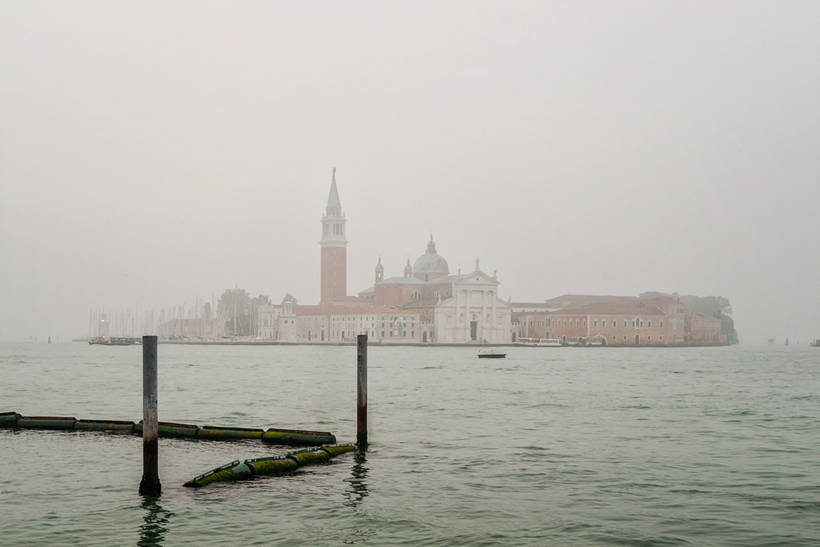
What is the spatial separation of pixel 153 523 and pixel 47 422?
8.44 metres

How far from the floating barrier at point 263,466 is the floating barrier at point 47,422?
227 inches

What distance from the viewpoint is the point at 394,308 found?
113m

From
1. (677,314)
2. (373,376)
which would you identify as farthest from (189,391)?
(677,314)

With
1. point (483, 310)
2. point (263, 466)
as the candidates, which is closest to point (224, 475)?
point (263, 466)

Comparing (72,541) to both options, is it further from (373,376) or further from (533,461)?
(373,376)

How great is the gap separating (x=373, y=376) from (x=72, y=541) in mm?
34407

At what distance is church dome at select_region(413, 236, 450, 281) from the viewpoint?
125m

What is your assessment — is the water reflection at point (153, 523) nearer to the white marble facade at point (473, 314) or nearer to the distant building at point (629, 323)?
the white marble facade at point (473, 314)

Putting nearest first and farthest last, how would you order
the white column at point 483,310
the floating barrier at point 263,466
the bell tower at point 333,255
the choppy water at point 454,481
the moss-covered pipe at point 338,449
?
the choppy water at point 454,481 < the floating barrier at point 263,466 < the moss-covered pipe at point 338,449 < the white column at point 483,310 < the bell tower at point 333,255

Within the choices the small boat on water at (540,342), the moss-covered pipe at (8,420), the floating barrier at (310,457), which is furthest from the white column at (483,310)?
the floating barrier at (310,457)

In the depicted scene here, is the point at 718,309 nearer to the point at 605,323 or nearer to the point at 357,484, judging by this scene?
the point at 605,323

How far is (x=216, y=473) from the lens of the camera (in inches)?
478

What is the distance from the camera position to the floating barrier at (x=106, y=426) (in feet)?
56.3

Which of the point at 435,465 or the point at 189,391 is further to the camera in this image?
the point at 189,391
